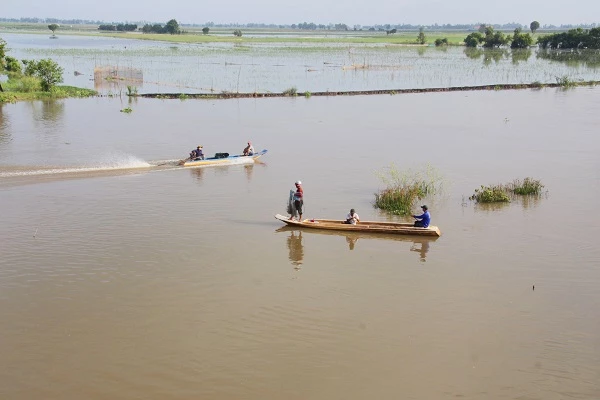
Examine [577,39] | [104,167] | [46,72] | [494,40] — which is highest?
[494,40]

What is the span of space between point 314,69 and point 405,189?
148 feet

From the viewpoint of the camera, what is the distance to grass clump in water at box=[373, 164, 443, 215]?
57.5ft

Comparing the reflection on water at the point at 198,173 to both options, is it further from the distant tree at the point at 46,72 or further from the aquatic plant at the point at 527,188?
the distant tree at the point at 46,72

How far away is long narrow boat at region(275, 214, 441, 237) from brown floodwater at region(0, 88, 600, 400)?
0.69 feet

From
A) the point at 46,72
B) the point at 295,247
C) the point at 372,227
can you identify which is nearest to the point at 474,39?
the point at 46,72

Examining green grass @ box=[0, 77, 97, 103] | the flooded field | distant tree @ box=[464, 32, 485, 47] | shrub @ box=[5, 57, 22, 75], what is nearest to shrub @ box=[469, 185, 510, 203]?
the flooded field

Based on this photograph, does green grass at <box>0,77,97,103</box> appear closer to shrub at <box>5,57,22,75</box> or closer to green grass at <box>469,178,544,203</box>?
shrub at <box>5,57,22,75</box>

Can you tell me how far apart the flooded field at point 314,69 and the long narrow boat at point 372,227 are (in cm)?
2941

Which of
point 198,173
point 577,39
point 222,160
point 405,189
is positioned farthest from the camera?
point 577,39

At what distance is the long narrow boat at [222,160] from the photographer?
2211cm

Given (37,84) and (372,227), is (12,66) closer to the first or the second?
(37,84)

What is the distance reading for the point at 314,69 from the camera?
203 feet

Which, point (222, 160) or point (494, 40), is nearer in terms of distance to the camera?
point (222, 160)

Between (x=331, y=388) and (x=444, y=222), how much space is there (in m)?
8.47
